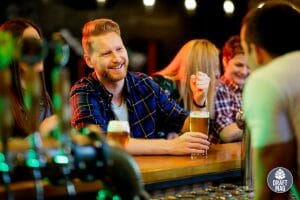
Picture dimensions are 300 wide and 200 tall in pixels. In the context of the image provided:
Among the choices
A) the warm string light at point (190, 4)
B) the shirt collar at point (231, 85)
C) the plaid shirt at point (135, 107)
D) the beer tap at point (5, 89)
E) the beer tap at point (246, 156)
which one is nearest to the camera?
the beer tap at point (5, 89)

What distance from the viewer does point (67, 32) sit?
249 inches

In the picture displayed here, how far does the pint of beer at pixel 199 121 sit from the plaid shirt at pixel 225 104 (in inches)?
51.1

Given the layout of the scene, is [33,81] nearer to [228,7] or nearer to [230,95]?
[230,95]

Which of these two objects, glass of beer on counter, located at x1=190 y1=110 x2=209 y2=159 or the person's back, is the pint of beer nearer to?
glass of beer on counter, located at x1=190 y1=110 x2=209 y2=159

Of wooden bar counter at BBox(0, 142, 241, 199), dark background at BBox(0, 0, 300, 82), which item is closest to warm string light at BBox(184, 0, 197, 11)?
dark background at BBox(0, 0, 300, 82)

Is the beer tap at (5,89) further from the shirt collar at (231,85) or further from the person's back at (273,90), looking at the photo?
the shirt collar at (231,85)

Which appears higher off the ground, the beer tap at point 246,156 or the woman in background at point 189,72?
the woman in background at point 189,72

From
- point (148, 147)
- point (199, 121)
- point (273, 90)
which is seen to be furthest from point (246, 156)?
point (273, 90)

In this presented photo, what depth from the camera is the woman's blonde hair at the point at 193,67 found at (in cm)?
349

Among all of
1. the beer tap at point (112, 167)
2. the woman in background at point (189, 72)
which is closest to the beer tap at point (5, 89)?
the beer tap at point (112, 167)

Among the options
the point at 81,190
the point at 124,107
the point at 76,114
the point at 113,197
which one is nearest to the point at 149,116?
the point at 124,107

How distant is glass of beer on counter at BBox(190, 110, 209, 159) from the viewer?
2.21 m

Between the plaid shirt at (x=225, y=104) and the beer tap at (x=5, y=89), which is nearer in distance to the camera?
the beer tap at (x=5, y=89)

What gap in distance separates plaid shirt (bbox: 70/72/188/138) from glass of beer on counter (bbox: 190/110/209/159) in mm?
389
